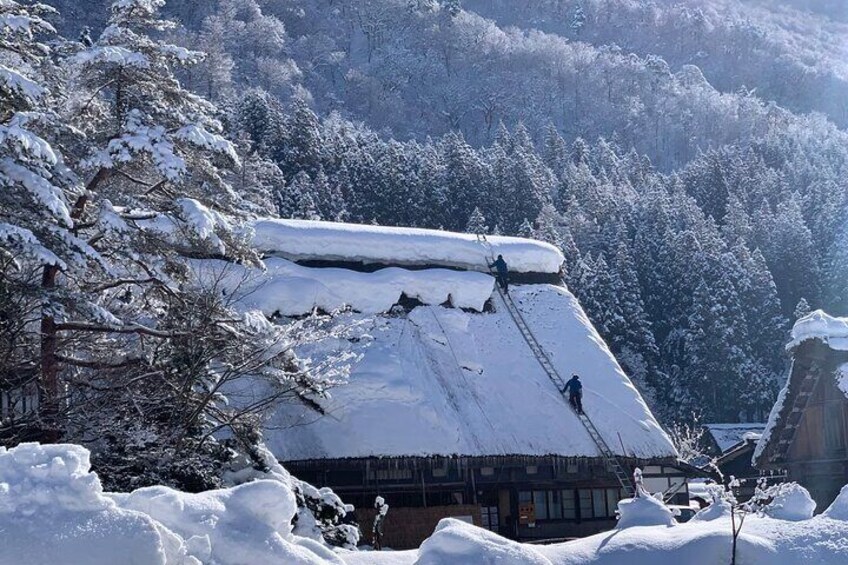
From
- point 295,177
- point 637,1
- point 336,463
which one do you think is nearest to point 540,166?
point 295,177

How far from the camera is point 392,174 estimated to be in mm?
54000

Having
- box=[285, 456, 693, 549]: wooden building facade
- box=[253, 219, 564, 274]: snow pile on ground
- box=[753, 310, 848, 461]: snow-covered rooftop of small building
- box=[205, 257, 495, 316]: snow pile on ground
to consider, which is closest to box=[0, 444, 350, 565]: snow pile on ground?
box=[285, 456, 693, 549]: wooden building facade

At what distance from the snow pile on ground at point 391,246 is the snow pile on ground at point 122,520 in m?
13.5

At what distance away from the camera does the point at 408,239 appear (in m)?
22.4

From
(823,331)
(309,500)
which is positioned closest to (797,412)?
(823,331)

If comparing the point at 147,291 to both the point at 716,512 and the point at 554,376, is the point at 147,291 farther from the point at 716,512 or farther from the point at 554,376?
the point at 554,376

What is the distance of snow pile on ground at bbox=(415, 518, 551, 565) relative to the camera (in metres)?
7.61

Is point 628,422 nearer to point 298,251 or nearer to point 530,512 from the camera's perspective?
point 530,512

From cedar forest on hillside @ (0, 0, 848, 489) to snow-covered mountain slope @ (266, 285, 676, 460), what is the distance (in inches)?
90.0

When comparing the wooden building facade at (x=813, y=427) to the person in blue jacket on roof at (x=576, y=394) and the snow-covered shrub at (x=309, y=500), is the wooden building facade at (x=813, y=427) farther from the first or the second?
the snow-covered shrub at (x=309, y=500)

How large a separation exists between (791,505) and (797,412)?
12.7m

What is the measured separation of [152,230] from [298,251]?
26.5ft

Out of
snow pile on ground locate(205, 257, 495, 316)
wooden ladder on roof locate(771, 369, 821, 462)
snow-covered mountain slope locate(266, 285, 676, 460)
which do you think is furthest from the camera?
wooden ladder on roof locate(771, 369, 821, 462)

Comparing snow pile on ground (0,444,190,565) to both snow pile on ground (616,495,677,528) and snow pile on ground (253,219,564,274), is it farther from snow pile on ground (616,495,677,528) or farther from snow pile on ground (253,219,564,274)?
snow pile on ground (253,219,564,274)
